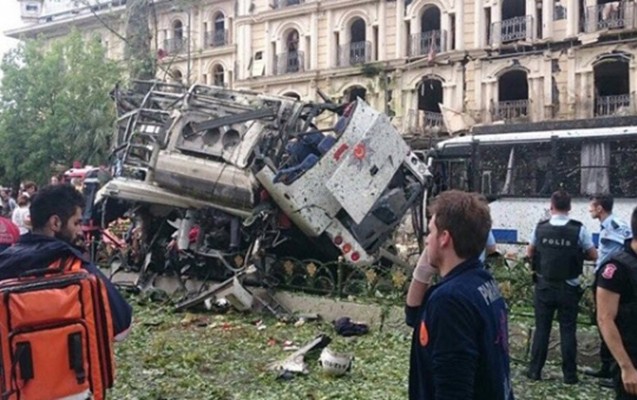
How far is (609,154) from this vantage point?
14273 mm

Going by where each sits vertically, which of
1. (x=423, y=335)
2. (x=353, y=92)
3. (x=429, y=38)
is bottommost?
(x=423, y=335)

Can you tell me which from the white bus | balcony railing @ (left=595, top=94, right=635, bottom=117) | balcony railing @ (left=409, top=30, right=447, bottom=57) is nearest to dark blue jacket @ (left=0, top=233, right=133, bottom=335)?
the white bus

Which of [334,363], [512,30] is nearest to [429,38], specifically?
Result: [512,30]

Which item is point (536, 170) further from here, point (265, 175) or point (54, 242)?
point (54, 242)

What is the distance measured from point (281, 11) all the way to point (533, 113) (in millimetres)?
13297

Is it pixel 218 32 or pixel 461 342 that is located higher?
pixel 218 32

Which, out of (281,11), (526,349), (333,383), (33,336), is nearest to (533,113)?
(281,11)

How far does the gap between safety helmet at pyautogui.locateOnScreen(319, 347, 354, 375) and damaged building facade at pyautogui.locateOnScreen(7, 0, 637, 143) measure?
16911mm

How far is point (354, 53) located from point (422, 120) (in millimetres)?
5093

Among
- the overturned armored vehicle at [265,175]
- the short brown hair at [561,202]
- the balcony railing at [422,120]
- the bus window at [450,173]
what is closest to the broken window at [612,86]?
the balcony railing at [422,120]

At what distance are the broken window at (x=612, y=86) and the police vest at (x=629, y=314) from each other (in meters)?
21.0

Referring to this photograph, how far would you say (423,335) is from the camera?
8.56ft

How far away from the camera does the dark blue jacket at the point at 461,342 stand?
247 cm

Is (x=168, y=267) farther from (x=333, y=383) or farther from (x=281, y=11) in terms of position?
(x=281, y=11)
